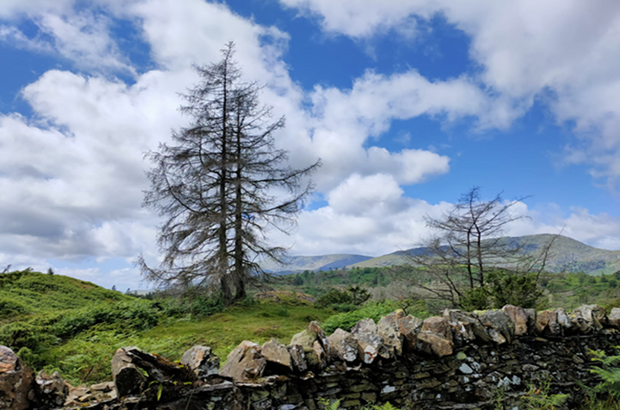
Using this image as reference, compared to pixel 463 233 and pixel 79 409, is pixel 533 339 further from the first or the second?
pixel 79 409

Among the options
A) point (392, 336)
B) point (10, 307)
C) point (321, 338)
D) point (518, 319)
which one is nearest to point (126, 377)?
point (321, 338)

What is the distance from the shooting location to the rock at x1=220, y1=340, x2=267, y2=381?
134 inches

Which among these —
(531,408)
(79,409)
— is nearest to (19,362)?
(79,409)

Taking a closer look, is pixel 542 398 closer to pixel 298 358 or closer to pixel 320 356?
pixel 320 356

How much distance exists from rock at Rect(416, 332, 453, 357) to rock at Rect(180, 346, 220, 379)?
269cm

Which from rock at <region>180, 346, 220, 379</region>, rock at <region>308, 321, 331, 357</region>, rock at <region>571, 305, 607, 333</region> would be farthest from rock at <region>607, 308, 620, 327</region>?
rock at <region>180, 346, 220, 379</region>

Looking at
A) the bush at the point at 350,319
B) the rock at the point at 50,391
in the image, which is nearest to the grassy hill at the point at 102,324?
the bush at the point at 350,319

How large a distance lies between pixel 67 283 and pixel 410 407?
19159mm

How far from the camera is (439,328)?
4.69 meters

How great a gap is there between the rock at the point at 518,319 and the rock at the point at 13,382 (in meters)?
6.19

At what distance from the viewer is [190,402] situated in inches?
120

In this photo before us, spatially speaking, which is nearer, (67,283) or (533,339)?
(533,339)

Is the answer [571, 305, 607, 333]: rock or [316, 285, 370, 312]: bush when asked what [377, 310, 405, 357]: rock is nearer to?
[571, 305, 607, 333]: rock

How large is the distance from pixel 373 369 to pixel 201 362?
6.84ft
